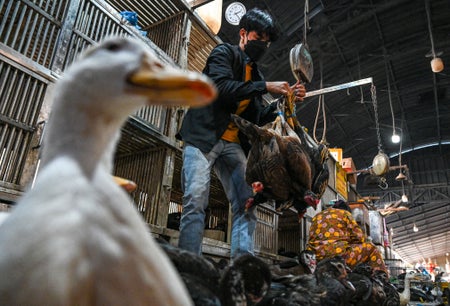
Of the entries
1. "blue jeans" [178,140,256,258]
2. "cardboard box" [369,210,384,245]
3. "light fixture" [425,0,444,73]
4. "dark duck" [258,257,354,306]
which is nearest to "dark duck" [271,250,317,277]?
"dark duck" [258,257,354,306]

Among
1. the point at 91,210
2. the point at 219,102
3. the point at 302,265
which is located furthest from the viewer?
the point at 302,265

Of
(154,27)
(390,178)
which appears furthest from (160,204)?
(390,178)

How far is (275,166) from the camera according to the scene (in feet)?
6.36

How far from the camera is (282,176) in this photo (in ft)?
6.52

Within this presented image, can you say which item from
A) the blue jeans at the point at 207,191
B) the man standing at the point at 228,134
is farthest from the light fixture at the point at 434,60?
the blue jeans at the point at 207,191

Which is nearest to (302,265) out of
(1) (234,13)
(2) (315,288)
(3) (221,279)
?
(2) (315,288)

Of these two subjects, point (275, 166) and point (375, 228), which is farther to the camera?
point (375, 228)

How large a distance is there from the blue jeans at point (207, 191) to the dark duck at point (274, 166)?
119 mm

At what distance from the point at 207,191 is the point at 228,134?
1.42ft

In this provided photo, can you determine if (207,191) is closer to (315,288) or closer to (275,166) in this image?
(275,166)

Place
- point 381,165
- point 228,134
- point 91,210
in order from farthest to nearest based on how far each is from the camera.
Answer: point 381,165
point 228,134
point 91,210

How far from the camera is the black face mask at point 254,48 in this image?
2250mm

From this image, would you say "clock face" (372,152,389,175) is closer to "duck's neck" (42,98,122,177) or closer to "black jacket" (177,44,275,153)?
"black jacket" (177,44,275,153)

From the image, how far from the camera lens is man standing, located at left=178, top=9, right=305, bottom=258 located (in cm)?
188
